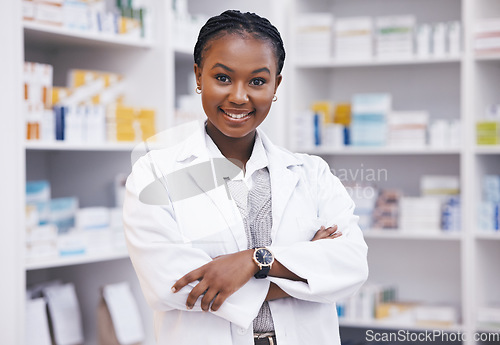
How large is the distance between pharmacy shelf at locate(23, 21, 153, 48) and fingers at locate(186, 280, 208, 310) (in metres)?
1.71

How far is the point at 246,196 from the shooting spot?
1.41 metres

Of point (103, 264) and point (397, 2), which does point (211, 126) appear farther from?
point (397, 2)

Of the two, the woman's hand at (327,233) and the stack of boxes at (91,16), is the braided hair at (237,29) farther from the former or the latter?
the stack of boxes at (91,16)

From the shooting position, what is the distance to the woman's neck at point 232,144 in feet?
4.77

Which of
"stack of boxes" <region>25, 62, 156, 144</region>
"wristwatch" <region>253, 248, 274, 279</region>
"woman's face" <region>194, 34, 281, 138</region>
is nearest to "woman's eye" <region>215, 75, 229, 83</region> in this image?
"woman's face" <region>194, 34, 281, 138</region>

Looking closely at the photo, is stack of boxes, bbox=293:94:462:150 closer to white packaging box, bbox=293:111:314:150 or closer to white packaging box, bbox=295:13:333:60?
white packaging box, bbox=293:111:314:150

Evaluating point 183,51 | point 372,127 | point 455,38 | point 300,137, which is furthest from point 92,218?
point 455,38

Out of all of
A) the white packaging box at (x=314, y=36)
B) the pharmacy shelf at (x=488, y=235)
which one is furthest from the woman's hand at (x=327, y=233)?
the white packaging box at (x=314, y=36)

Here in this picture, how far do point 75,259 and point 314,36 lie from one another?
5.83 ft

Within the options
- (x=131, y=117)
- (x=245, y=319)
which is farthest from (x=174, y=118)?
(x=245, y=319)

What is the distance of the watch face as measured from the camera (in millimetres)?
1319

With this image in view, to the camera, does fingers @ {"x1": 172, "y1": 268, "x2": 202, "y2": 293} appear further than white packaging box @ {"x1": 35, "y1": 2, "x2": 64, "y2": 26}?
No

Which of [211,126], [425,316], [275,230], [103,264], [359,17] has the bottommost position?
[425,316]

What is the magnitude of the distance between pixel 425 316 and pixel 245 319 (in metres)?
2.32
